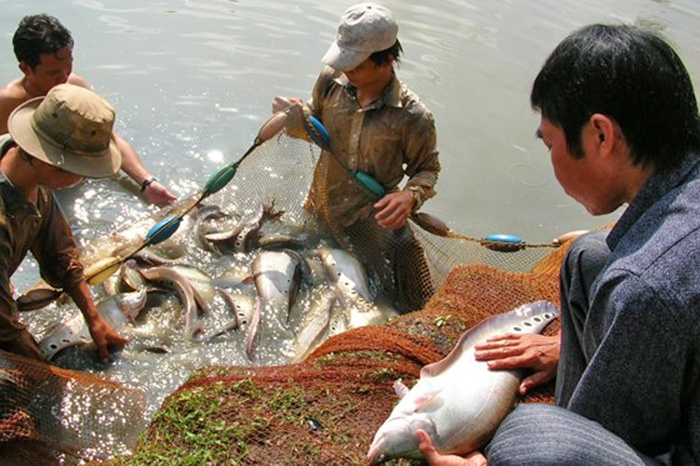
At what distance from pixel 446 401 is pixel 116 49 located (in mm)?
9140

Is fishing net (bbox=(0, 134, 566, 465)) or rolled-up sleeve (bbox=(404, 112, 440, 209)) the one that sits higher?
rolled-up sleeve (bbox=(404, 112, 440, 209))

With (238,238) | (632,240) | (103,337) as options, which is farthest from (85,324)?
(632,240)

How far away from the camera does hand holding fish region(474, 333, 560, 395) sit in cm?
353

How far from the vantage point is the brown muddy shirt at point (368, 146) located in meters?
5.56

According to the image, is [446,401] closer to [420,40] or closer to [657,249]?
[657,249]

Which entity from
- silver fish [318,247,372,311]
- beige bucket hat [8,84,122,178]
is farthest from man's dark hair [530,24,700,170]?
silver fish [318,247,372,311]

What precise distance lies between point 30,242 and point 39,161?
0.82 metres

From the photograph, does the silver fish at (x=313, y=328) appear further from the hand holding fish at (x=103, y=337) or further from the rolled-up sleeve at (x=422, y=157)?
the hand holding fish at (x=103, y=337)

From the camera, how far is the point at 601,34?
246cm

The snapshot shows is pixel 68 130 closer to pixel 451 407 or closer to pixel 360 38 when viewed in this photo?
pixel 360 38

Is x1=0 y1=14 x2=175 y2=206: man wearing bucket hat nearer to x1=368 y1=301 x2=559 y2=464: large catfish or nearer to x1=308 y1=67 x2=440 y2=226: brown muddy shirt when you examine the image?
x1=308 y1=67 x2=440 y2=226: brown muddy shirt

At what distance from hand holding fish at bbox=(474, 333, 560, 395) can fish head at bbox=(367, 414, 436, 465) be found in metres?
0.59

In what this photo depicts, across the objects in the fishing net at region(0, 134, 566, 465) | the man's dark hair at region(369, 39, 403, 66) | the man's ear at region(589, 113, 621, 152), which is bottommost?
the fishing net at region(0, 134, 566, 465)

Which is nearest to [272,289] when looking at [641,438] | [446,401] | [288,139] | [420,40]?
[288,139]
